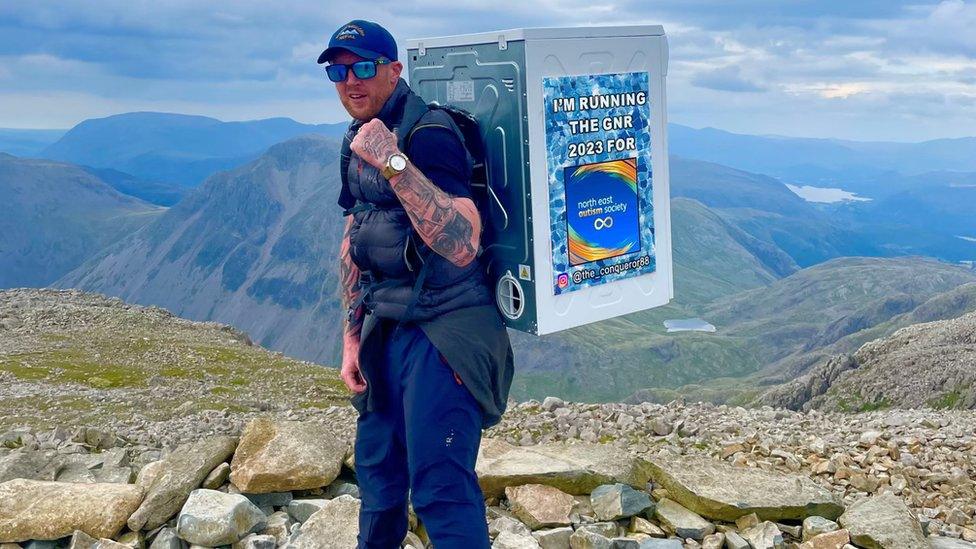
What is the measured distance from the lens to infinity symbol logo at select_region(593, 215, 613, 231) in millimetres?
6523

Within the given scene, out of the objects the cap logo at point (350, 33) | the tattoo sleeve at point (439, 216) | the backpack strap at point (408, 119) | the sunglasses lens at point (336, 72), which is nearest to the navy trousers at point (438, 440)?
the tattoo sleeve at point (439, 216)

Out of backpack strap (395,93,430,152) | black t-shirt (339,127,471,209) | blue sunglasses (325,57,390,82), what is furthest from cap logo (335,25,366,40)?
black t-shirt (339,127,471,209)

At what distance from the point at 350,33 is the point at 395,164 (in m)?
1.03

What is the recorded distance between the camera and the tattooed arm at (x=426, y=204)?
17.6ft

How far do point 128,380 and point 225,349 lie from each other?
55.7ft

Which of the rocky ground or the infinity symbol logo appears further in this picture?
the rocky ground

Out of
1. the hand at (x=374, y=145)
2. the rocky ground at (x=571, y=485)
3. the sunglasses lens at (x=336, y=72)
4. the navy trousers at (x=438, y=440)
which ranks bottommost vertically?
the rocky ground at (x=571, y=485)

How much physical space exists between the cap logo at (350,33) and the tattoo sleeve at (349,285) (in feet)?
4.41

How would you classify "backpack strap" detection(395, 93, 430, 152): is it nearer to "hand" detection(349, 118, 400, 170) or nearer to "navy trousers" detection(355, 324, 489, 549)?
"hand" detection(349, 118, 400, 170)

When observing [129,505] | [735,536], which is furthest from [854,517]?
[129,505]

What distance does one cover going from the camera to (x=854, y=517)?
855 cm

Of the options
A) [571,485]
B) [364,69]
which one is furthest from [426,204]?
[571,485]

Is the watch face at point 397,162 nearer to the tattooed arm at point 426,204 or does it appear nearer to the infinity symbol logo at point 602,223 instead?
the tattooed arm at point 426,204

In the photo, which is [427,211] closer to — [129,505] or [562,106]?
[562,106]
